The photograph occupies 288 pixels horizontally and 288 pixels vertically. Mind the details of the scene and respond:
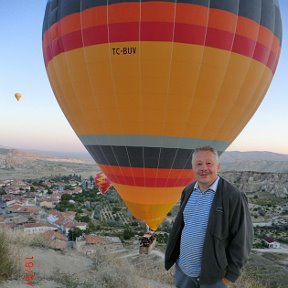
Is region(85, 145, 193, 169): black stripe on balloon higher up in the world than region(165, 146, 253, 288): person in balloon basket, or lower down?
higher up

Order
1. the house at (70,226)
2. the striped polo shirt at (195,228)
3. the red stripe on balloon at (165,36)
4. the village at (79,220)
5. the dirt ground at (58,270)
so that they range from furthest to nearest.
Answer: the house at (70,226) < the village at (79,220) < the red stripe on balloon at (165,36) < the dirt ground at (58,270) < the striped polo shirt at (195,228)

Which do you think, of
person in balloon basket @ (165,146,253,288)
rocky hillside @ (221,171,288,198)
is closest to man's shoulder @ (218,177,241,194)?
person in balloon basket @ (165,146,253,288)

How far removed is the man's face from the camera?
2.20 metres

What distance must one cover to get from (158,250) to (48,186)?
139ft

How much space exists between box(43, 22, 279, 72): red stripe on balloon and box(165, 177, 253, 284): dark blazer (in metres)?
3.95

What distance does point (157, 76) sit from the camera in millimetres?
5812

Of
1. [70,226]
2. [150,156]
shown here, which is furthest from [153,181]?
[70,226]

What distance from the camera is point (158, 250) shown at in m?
17.0

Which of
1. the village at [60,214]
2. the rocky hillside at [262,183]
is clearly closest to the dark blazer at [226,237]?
the village at [60,214]

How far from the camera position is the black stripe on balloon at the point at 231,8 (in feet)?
18.9

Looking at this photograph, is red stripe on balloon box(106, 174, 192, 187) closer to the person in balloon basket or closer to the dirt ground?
the dirt ground

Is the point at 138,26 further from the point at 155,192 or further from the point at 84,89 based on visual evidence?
the point at 155,192

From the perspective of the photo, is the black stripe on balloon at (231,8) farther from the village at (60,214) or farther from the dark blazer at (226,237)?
the village at (60,214)

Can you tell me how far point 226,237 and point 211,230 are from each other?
96 mm
